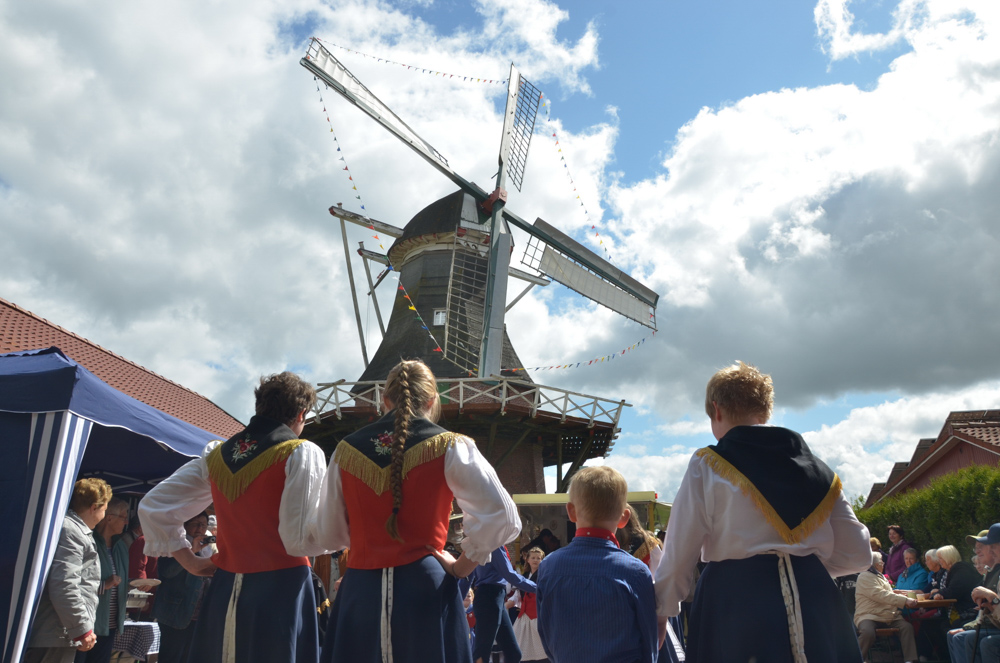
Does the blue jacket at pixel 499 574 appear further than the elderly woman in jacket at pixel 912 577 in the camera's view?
No

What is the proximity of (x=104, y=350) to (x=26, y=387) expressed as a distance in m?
6.26

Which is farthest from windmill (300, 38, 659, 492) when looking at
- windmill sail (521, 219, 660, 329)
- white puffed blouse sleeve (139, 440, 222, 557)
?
white puffed blouse sleeve (139, 440, 222, 557)

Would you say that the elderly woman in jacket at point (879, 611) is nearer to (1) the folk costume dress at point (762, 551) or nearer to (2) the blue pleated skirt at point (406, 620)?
(1) the folk costume dress at point (762, 551)

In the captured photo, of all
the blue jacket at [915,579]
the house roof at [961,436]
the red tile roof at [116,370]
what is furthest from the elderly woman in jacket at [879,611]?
the house roof at [961,436]

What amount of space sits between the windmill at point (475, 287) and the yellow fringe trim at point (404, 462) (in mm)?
11359

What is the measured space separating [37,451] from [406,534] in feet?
10.6

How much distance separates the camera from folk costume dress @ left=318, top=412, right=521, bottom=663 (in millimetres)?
2184

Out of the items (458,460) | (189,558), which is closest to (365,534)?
(458,460)

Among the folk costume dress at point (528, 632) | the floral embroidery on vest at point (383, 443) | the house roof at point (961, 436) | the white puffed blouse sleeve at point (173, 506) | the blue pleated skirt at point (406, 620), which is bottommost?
the folk costume dress at point (528, 632)

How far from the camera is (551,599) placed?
94.1 inches

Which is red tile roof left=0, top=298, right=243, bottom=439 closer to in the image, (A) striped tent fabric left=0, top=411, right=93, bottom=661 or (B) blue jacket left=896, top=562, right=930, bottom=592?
(A) striped tent fabric left=0, top=411, right=93, bottom=661

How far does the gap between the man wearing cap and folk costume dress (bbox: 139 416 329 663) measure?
449 cm

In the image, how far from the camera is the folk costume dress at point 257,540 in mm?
2439

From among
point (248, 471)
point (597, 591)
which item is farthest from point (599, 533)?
point (248, 471)
